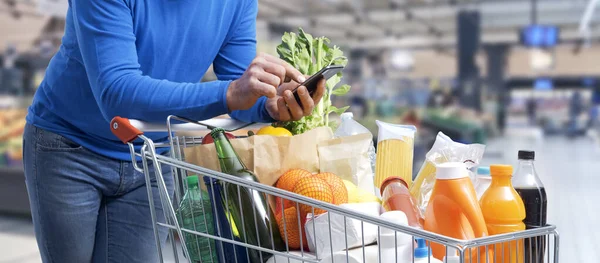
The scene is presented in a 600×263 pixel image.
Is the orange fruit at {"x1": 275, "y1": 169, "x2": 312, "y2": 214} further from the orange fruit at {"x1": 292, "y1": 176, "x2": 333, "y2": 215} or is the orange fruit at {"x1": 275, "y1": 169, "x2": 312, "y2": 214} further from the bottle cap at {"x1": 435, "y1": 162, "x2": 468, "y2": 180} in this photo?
the bottle cap at {"x1": 435, "y1": 162, "x2": 468, "y2": 180}

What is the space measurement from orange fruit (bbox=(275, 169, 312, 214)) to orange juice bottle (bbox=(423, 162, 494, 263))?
23 cm

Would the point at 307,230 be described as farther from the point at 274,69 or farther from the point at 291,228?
the point at 274,69

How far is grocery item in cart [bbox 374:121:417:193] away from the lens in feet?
3.92

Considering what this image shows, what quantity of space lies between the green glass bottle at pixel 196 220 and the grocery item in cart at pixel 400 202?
30 centimetres

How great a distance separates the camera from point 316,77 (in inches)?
39.7

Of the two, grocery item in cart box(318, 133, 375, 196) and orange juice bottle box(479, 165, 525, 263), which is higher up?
grocery item in cart box(318, 133, 375, 196)

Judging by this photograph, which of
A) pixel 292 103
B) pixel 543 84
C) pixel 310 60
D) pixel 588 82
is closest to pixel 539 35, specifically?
pixel 543 84

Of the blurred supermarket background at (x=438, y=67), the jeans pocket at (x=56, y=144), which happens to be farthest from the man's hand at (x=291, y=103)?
the blurred supermarket background at (x=438, y=67)

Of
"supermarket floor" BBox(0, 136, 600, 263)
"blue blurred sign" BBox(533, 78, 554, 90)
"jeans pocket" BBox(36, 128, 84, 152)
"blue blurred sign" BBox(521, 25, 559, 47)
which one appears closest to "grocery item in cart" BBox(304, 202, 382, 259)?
"jeans pocket" BBox(36, 128, 84, 152)

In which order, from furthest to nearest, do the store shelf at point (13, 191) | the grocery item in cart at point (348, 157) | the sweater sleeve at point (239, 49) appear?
1. the store shelf at point (13, 191)
2. the sweater sleeve at point (239, 49)
3. the grocery item in cart at point (348, 157)

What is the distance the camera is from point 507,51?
31.3 feet

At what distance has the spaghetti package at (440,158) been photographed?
3.67ft

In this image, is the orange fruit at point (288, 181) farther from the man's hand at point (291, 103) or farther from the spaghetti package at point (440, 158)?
the spaghetti package at point (440, 158)

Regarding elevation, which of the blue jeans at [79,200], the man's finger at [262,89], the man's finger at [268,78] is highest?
the man's finger at [268,78]
